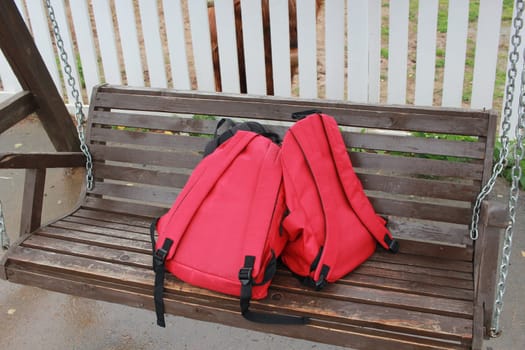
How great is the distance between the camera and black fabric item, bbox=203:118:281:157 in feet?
8.16

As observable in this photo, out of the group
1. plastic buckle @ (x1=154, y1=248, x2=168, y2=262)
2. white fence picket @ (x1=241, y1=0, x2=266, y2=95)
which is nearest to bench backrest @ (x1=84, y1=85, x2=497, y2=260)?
plastic buckle @ (x1=154, y1=248, x2=168, y2=262)

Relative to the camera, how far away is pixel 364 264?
7.59 ft

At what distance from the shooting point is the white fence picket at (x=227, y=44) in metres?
4.19

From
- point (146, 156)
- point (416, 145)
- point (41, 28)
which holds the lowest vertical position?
point (146, 156)

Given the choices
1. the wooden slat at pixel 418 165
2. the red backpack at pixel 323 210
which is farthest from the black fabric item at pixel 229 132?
the wooden slat at pixel 418 165

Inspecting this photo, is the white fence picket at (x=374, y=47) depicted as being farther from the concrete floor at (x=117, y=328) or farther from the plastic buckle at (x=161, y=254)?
the plastic buckle at (x=161, y=254)

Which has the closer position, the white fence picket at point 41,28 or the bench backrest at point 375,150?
the bench backrest at point 375,150

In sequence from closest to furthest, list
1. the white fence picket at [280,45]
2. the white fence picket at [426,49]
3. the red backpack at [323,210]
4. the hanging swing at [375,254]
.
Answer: the hanging swing at [375,254], the red backpack at [323,210], the white fence picket at [426,49], the white fence picket at [280,45]

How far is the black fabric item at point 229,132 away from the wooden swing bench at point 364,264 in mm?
92

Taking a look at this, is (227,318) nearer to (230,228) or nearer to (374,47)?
(230,228)

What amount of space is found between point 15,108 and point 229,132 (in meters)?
1.34

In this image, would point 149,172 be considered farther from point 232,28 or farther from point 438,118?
point 232,28

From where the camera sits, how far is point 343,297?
2102 mm

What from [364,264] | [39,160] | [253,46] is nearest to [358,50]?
[253,46]
